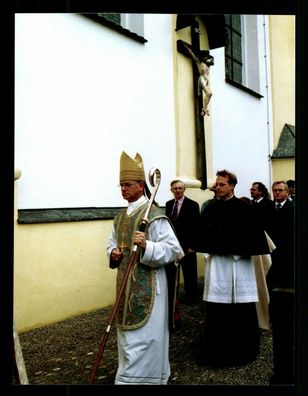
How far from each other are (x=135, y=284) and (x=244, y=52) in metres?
6.19

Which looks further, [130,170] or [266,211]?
[266,211]

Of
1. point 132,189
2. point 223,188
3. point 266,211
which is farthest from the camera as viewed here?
point 266,211

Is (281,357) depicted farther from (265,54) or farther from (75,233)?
(265,54)

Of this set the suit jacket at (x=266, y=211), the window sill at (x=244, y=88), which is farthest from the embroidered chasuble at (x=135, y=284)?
the window sill at (x=244, y=88)

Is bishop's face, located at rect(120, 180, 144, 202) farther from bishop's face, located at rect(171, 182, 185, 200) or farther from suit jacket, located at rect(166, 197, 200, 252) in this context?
bishop's face, located at rect(171, 182, 185, 200)

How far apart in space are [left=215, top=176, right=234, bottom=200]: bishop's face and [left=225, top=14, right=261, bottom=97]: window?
3.68 meters

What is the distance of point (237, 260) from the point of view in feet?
13.4

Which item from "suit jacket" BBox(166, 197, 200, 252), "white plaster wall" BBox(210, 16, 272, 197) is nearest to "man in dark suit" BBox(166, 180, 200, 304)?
"suit jacket" BBox(166, 197, 200, 252)

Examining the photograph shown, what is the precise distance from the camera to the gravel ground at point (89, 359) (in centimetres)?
368

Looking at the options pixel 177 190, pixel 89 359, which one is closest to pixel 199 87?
pixel 177 190

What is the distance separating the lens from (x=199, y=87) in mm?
5887

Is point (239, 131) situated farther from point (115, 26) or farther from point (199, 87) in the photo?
point (115, 26)

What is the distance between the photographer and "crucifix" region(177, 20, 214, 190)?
5.91 metres

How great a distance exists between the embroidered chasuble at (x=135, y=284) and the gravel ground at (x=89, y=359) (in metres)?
0.60
